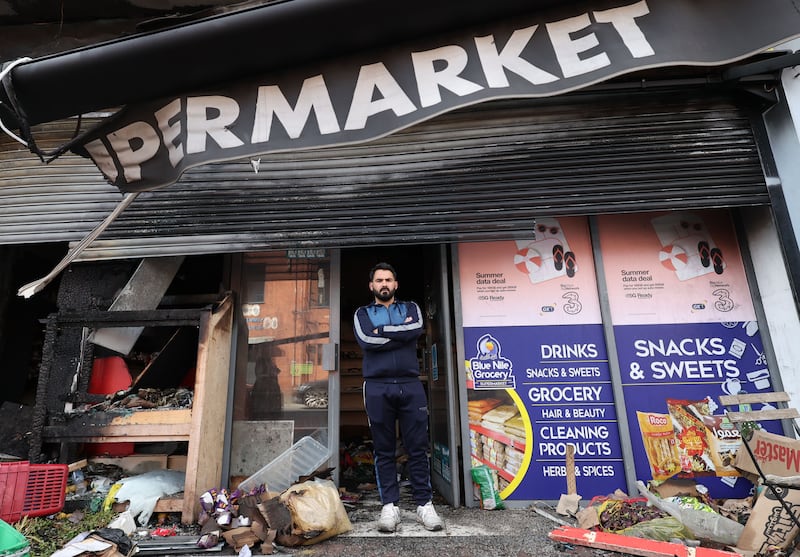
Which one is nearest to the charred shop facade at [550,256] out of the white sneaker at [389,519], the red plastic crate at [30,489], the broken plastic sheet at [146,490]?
the broken plastic sheet at [146,490]

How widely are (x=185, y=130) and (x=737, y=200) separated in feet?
15.1

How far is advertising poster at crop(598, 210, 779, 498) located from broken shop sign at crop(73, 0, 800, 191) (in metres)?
2.21

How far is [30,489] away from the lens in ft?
9.54

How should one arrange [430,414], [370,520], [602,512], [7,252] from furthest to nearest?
[430,414]
[7,252]
[370,520]
[602,512]

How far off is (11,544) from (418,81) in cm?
357

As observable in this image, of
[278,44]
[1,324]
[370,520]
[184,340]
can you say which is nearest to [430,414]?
[370,520]

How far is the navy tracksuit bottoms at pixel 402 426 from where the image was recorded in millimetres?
3189

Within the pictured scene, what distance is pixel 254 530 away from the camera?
278 centimetres

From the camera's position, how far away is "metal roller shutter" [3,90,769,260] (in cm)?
369

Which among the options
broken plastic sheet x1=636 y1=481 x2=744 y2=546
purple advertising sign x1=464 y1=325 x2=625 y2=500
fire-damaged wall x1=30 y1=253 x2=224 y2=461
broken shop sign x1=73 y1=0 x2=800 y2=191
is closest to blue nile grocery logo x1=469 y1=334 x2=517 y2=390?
purple advertising sign x1=464 y1=325 x2=625 y2=500

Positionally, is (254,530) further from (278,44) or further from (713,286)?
(713,286)

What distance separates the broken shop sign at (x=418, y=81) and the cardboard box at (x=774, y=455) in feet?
8.87

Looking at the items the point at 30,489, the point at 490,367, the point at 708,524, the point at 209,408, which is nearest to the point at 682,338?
the point at 708,524

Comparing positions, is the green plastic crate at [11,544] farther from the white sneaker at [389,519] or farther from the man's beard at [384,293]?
the man's beard at [384,293]
